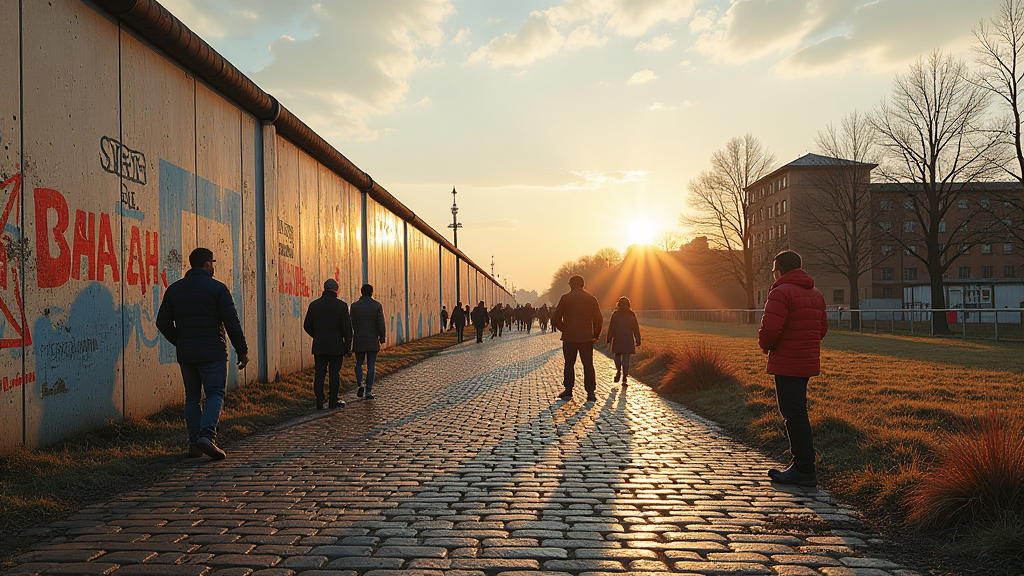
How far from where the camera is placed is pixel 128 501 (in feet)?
16.8

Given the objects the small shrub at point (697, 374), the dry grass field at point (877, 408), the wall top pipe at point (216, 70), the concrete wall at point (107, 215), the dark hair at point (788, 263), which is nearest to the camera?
the dry grass field at point (877, 408)

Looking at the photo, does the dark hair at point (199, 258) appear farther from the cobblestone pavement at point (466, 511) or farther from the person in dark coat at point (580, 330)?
the person in dark coat at point (580, 330)

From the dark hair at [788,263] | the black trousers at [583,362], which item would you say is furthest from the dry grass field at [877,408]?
the dark hair at [788,263]

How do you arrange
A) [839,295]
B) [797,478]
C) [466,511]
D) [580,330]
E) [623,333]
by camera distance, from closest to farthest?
1. [466,511]
2. [797,478]
3. [580,330]
4. [623,333]
5. [839,295]

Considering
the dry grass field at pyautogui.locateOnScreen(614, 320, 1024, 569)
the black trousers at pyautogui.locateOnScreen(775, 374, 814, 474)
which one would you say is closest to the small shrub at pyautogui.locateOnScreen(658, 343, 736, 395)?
the dry grass field at pyautogui.locateOnScreen(614, 320, 1024, 569)

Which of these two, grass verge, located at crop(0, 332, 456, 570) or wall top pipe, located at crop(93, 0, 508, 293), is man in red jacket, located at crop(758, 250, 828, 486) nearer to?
grass verge, located at crop(0, 332, 456, 570)

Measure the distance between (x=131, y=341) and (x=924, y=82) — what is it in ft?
115

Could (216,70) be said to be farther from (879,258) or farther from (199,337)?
(879,258)

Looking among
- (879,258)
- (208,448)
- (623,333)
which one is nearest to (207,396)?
(208,448)

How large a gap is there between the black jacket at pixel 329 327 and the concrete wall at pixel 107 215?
1561 mm

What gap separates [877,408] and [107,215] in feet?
29.7

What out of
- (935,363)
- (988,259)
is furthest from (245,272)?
(988,259)

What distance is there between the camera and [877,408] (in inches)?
348

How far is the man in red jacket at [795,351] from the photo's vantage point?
18.7 ft
